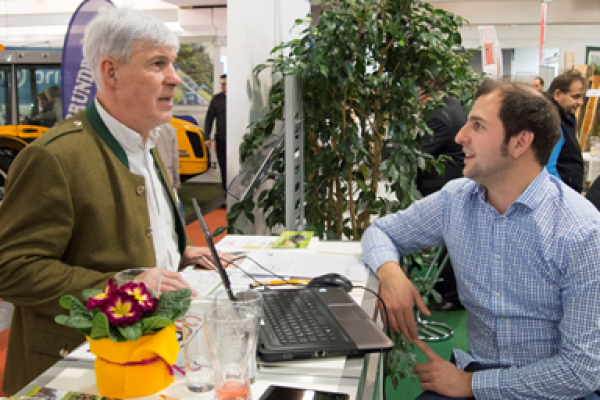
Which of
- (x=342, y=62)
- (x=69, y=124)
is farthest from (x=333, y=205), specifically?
(x=69, y=124)

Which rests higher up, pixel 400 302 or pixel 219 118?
pixel 219 118

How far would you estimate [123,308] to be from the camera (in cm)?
89

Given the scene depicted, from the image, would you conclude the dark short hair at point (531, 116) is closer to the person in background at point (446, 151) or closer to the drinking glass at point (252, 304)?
the drinking glass at point (252, 304)

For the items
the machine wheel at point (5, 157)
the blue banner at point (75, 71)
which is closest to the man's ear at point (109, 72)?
the blue banner at point (75, 71)

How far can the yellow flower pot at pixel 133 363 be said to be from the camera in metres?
0.90

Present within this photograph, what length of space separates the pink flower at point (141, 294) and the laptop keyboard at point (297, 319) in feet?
1.05

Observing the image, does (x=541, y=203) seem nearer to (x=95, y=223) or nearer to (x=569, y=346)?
(x=569, y=346)

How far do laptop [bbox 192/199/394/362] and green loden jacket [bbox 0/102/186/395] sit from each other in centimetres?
26

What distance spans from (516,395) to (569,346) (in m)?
0.19

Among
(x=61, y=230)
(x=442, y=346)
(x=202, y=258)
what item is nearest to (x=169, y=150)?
(x=442, y=346)

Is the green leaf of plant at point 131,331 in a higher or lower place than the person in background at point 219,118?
lower

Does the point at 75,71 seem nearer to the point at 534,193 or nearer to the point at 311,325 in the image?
the point at 311,325

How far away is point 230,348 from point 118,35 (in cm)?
96

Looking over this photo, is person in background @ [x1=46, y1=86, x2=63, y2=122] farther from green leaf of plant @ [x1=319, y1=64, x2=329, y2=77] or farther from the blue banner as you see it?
green leaf of plant @ [x1=319, y1=64, x2=329, y2=77]
